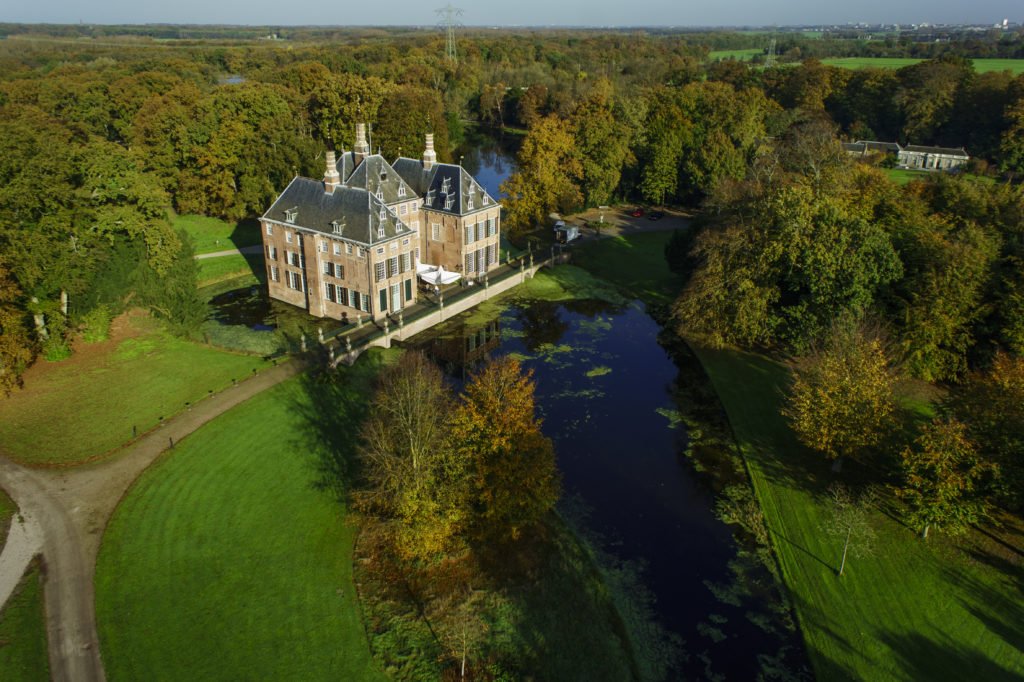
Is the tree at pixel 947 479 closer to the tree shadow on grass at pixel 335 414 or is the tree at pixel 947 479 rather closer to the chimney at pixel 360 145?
the tree shadow on grass at pixel 335 414

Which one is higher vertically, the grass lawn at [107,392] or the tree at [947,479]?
the tree at [947,479]

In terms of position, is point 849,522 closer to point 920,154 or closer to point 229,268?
point 229,268

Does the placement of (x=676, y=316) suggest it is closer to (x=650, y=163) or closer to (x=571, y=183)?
(x=571, y=183)

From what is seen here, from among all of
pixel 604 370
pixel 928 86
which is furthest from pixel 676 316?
pixel 928 86

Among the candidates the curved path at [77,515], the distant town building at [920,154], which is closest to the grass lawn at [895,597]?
the curved path at [77,515]

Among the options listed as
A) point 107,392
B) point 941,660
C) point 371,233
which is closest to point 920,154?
point 371,233

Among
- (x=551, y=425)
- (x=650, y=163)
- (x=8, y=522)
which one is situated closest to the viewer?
(x=8, y=522)
